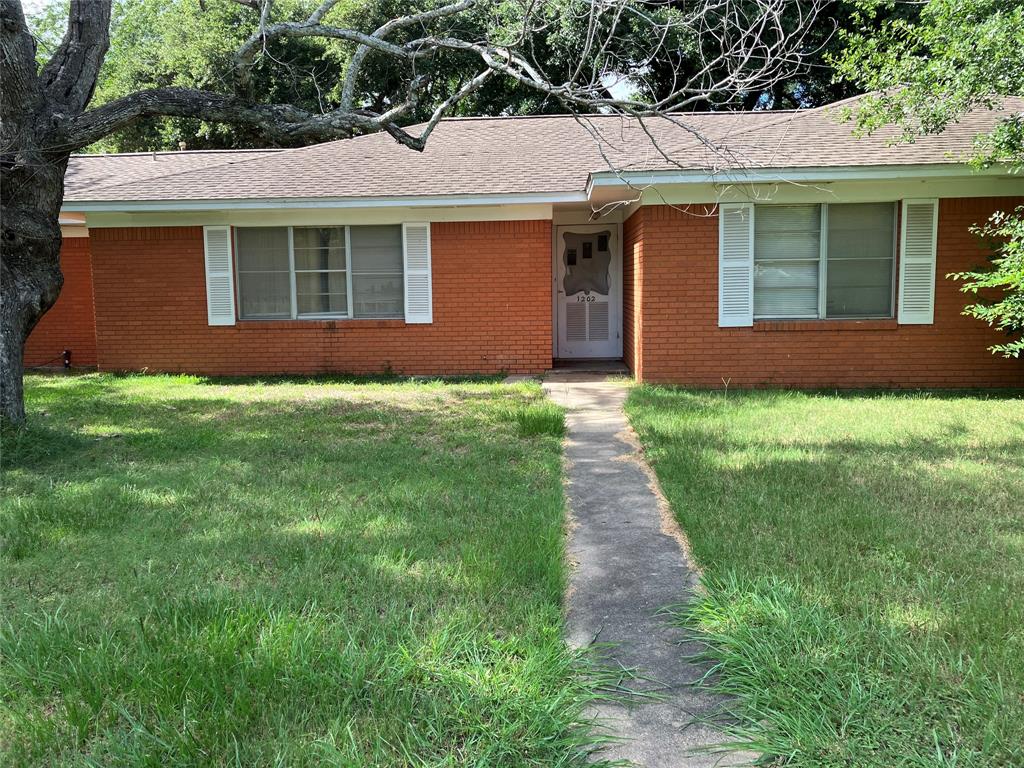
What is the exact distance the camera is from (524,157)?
12.9m

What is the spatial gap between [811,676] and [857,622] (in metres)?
0.53

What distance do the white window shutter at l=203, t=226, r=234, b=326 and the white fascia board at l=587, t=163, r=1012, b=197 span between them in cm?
599

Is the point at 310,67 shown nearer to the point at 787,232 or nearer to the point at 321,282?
the point at 321,282

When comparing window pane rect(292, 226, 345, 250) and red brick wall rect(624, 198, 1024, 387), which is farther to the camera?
window pane rect(292, 226, 345, 250)

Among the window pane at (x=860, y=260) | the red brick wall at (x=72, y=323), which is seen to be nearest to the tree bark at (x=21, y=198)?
the red brick wall at (x=72, y=323)

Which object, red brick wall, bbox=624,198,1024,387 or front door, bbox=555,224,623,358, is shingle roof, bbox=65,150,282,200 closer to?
front door, bbox=555,224,623,358

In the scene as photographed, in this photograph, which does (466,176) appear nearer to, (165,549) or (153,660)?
(165,549)

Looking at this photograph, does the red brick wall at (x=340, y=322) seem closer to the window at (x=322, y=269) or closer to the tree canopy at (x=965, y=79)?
the window at (x=322, y=269)

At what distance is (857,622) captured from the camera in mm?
3354

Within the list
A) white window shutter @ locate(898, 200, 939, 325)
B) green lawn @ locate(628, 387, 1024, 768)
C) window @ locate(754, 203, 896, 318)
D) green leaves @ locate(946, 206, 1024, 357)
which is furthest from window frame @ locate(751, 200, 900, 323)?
green lawn @ locate(628, 387, 1024, 768)

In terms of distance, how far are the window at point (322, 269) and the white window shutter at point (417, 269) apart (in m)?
0.24

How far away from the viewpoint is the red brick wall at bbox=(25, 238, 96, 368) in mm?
13930

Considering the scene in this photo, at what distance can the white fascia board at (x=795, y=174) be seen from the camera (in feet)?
30.3

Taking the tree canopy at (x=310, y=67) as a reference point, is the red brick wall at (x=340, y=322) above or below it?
below
